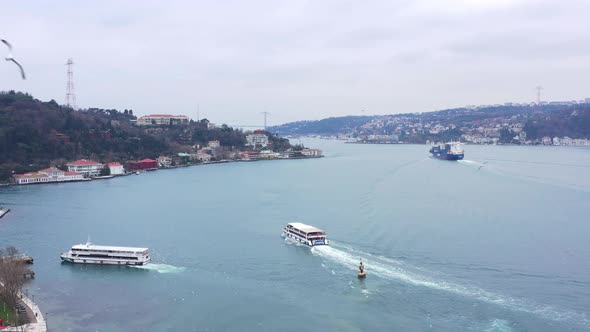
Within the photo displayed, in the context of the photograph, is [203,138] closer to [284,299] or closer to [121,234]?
[121,234]

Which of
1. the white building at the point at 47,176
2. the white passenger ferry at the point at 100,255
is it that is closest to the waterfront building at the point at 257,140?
the white building at the point at 47,176

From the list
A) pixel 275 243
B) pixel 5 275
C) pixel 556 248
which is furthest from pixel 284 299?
pixel 556 248

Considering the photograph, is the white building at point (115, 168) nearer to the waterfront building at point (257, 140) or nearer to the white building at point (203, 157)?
the white building at point (203, 157)

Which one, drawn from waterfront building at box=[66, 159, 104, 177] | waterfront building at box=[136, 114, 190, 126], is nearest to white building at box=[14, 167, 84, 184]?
waterfront building at box=[66, 159, 104, 177]

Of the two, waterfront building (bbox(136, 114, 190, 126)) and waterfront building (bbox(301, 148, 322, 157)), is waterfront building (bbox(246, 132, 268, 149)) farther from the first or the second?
waterfront building (bbox(136, 114, 190, 126))

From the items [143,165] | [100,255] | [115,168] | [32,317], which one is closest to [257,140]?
[143,165]
